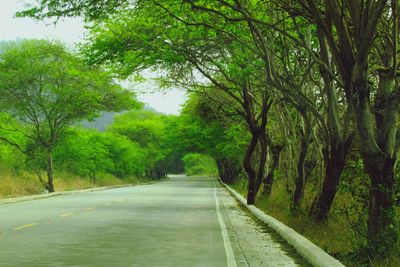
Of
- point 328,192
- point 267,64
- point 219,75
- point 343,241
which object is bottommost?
point 343,241

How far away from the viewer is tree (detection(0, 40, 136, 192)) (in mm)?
40688

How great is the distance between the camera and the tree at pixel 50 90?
1602 inches

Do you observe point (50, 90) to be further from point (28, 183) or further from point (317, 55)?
point (317, 55)

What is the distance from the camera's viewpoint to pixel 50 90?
42.4 m

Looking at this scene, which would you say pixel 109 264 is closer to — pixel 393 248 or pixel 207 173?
pixel 393 248

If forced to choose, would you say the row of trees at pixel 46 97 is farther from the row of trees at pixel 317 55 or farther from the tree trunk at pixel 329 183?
the tree trunk at pixel 329 183

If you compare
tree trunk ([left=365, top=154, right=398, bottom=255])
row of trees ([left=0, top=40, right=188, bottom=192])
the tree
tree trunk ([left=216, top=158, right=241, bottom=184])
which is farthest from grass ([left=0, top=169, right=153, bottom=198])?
tree trunk ([left=365, top=154, right=398, bottom=255])

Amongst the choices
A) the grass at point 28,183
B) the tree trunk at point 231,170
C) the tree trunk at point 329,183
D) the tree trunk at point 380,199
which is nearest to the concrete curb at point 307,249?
the tree trunk at point 380,199

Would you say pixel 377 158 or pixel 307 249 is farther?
pixel 307 249

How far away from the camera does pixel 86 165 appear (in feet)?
189

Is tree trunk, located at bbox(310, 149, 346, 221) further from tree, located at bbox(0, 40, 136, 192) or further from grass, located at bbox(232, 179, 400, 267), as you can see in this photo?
tree, located at bbox(0, 40, 136, 192)

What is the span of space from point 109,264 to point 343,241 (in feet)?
15.7

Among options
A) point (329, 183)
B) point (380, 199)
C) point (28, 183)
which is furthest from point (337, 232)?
point (28, 183)

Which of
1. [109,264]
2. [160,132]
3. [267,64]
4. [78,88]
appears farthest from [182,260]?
[160,132]
